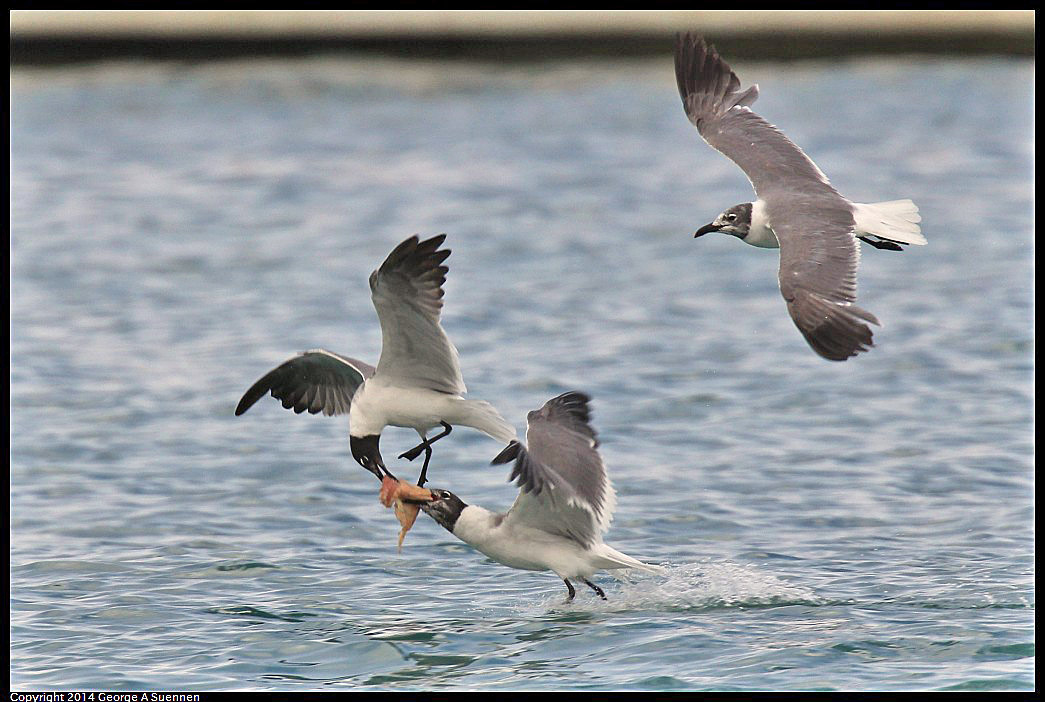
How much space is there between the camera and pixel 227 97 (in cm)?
2744

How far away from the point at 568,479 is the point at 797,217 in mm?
1824

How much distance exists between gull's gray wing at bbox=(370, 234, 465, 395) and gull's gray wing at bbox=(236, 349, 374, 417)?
0.80 metres

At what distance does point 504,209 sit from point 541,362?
23.7 feet

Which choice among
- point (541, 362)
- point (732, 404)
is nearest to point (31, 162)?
point (541, 362)

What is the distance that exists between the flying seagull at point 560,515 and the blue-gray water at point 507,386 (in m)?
0.28

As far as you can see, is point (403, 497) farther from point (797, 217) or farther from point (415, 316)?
point (797, 217)

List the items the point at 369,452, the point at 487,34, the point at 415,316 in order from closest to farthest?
the point at 415,316 → the point at 369,452 → the point at 487,34

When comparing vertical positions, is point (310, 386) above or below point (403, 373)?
below

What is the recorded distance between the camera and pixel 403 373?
8.33 meters

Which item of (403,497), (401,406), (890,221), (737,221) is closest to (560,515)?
(403,497)

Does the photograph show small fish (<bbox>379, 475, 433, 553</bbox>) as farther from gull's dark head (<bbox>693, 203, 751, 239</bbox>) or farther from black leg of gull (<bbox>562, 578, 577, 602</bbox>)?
gull's dark head (<bbox>693, 203, 751, 239</bbox>)

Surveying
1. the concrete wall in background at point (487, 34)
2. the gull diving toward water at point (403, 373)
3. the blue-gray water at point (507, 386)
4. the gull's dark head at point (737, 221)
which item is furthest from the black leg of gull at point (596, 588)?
the concrete wall in background at point (487, 34)

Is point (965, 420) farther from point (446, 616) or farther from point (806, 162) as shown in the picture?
point (446, 616)

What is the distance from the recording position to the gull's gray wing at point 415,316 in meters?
7.62
